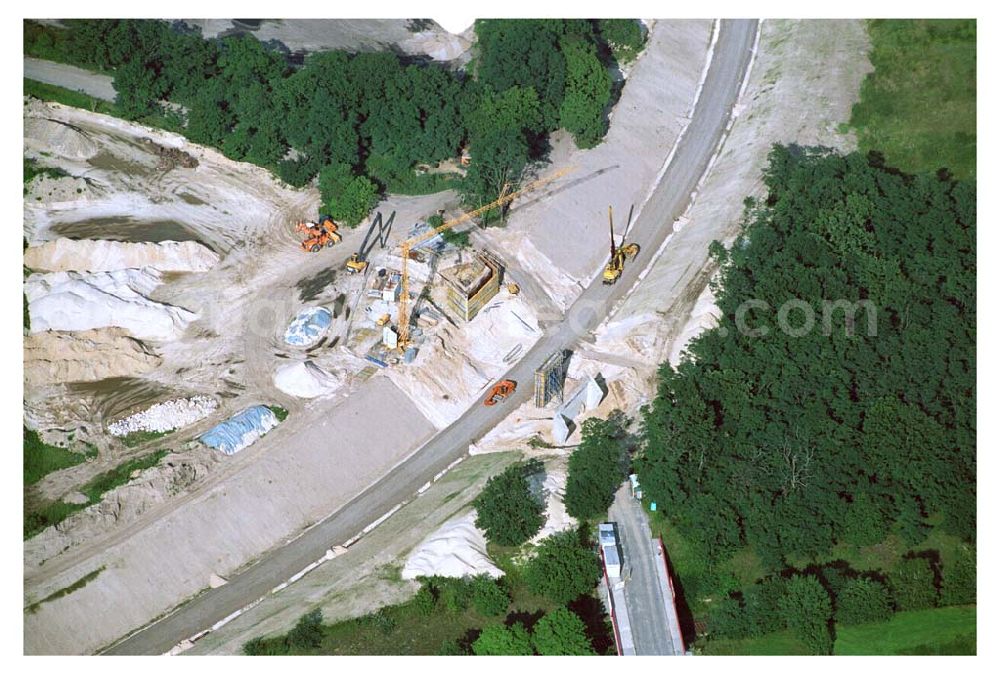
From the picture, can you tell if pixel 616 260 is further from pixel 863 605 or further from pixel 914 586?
pixel 863 605

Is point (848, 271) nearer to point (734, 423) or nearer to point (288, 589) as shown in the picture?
point (734, 423)

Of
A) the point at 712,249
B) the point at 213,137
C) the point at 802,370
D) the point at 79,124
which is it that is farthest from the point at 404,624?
the point at 79,124

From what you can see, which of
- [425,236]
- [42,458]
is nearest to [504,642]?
[42,458]

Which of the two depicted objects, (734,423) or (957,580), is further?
(734,423)

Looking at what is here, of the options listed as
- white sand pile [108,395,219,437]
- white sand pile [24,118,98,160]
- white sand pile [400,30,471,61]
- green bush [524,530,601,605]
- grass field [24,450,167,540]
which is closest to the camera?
green bush [524,530,601,605]

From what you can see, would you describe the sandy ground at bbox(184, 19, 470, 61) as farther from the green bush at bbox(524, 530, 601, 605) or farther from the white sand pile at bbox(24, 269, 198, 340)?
the green bush at bbox(524, 530, 601, 605)

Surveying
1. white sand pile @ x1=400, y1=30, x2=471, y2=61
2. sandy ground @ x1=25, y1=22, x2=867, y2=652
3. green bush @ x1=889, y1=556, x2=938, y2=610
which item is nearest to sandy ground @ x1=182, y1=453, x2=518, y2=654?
sandy ground @ x1=25, y1=22, x2=867, y2=652
